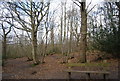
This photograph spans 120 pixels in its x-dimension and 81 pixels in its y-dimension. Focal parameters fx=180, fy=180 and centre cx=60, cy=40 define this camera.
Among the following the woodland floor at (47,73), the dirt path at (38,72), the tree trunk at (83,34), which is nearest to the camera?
the woodland floor at (47,73)

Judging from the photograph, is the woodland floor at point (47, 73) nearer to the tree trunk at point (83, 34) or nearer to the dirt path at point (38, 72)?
the dirt path at point (38, 72)

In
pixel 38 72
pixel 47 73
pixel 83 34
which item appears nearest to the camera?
pixel 47 73

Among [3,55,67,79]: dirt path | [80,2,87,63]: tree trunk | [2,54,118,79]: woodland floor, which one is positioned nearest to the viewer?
[2,54,118,79]: woodland floor

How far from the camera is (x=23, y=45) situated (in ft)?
65.0

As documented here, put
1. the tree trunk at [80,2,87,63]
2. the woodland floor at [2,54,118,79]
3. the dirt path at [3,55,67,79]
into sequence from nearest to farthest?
the woodland floor at [2,54,118,79]
the dirt path at [3,55,67,79]
the tree trunk at [80,2,87,63]

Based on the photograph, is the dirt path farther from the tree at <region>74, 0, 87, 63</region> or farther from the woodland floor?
the tree at <region>74, 0, 87, 63</region>

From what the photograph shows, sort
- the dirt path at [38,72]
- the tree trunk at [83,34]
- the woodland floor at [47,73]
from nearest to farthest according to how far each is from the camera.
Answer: the woodland floor at [47,73]
the dirt path at [38,72]
the tree trunk at [83,34]

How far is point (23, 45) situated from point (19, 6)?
26.6 ft

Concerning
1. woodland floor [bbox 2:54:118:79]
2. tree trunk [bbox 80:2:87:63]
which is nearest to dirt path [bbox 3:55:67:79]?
woodland floor [bbox 2:54:118:79]

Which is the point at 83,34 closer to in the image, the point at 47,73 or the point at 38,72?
the point at 47,73

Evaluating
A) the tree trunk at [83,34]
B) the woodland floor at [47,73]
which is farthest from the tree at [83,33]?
the woodland floor at [47,73]

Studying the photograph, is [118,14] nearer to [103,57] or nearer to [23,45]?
[103,57]

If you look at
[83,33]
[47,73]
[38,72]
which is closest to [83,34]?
[83,33]

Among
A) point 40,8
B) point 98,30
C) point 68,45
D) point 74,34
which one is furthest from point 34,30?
point 74,34
